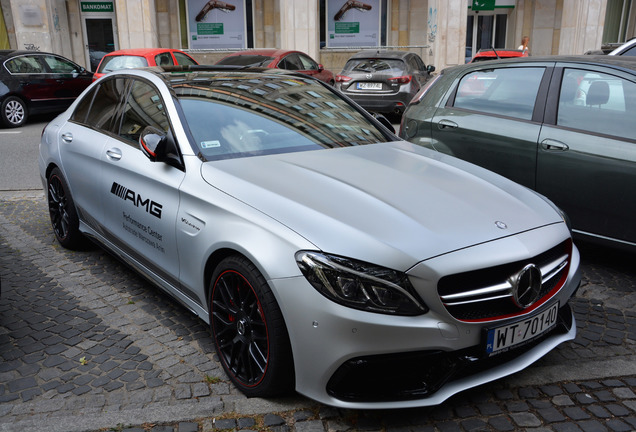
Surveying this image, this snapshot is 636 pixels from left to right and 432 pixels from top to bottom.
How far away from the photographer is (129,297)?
14.3 feet

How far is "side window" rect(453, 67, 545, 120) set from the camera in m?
4.96

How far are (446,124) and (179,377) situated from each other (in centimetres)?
329

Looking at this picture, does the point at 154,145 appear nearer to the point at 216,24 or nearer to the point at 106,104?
the point at 106,104

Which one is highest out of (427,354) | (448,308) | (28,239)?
(448,308)

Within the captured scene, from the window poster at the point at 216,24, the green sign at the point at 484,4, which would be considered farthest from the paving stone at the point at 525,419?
the green sign at the point at 484,4

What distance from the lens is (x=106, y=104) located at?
15.3 feet

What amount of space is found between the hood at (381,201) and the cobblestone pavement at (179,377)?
84 centimetres

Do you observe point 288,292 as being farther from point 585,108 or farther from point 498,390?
point 585,108

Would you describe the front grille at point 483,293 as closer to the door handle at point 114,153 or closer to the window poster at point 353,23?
the door handle at point 114,153

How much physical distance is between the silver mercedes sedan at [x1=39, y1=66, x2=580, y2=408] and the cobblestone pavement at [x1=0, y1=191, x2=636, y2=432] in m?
0.24

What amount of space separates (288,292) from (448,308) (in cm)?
69

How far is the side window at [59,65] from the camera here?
1444 cm

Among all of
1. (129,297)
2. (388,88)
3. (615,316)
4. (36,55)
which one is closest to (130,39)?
(36,55)

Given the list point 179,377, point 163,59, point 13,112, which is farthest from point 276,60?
point 179,377
